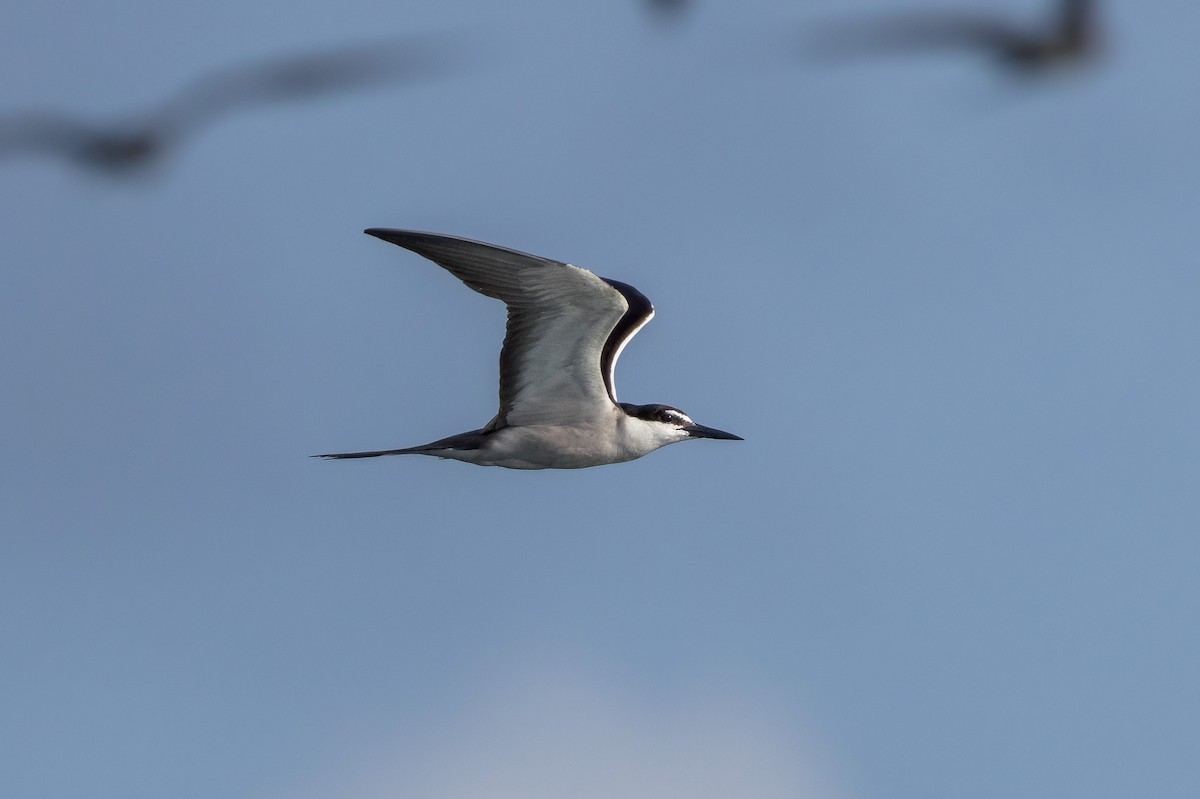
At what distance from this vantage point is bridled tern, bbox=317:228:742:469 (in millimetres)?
12422

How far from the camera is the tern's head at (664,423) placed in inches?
543

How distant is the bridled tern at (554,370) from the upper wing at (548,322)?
0.4 inches

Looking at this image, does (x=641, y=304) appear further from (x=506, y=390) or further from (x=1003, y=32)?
(x=1003, y=32)

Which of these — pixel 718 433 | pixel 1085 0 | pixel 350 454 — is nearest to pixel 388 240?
pixel 350 454

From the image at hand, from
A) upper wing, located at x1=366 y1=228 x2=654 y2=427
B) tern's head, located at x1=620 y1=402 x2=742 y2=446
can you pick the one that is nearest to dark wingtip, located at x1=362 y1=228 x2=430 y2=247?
upper wing, located at x1=366 y1=228 x2=654 y2=427

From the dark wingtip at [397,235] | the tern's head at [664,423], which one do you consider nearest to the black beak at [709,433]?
the tern's head at [664,423]

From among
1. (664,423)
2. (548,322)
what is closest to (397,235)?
(548,322)

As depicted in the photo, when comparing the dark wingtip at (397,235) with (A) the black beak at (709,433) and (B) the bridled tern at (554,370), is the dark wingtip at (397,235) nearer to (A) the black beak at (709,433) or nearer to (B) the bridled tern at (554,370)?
(B) the bridled tern at (554,370)

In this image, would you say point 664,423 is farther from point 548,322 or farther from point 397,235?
point 397,235

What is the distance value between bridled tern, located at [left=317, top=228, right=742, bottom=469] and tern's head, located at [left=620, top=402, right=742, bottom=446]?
0.01 meters

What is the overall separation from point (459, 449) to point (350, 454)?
123cm

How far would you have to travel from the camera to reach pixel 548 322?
1284 centimetres

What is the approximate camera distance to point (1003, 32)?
3701 millimetres

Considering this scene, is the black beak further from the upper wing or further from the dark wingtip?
the dark wingtip
